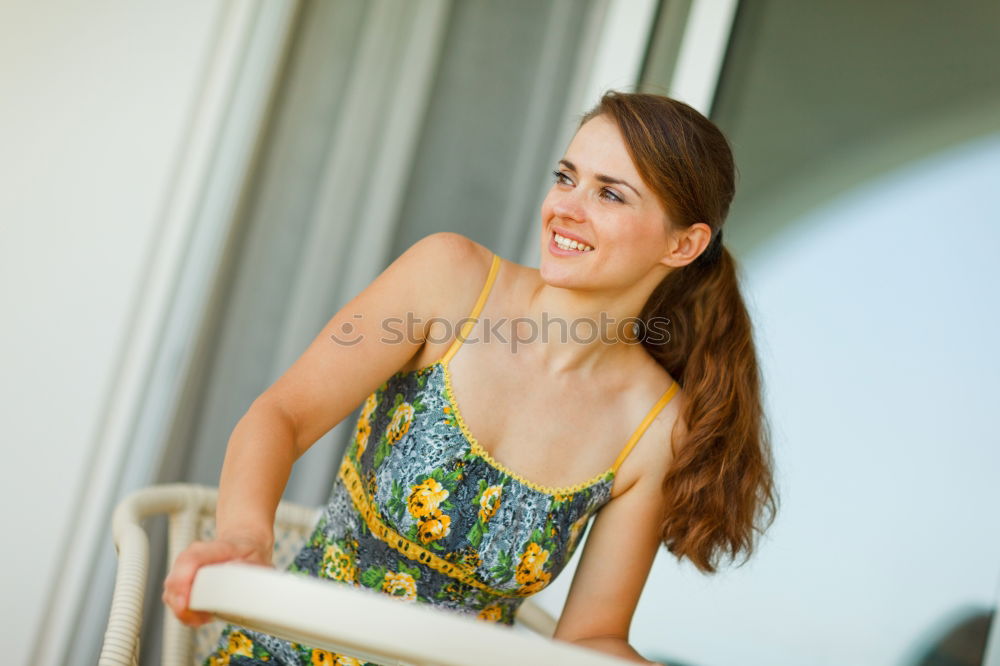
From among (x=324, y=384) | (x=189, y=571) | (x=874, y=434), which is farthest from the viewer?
(x=874, y=434)

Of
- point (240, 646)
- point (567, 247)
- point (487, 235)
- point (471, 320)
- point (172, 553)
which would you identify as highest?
point (487, 235)

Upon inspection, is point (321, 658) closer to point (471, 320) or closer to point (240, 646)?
point (240, 646)

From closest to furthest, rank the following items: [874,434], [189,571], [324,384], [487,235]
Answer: [189,571], [324,384], [874,434], [487,235]

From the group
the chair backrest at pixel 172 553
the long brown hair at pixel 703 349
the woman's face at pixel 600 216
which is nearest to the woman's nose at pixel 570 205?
the woman's face at pixel 600 216

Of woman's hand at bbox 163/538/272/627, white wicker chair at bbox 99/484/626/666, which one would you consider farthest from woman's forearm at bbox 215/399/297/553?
white wicker chair at bbox 99/484/626/666

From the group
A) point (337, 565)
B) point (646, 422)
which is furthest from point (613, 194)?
point (337, 565)

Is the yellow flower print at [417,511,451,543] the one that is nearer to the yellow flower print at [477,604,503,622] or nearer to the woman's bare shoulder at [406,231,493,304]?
the yellow flower print at [477,604,503,622]

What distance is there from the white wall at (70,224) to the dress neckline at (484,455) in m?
0.61

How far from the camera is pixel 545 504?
4.90 feet

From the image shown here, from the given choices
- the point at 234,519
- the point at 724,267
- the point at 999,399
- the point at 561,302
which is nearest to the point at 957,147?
the point at 999,399

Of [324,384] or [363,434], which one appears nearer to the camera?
[324,384]

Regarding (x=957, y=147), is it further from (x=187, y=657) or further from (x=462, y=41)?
(x=187, y=657)

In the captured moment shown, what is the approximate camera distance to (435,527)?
145 cm

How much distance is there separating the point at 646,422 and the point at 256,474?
0.71 metres
